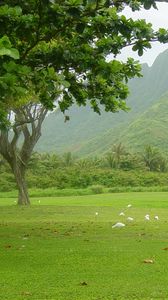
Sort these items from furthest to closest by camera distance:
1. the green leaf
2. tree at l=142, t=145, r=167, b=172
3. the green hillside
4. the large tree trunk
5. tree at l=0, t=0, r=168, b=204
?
the green hillside < tree at l=142, t=145, r=167, b=172 < the large tree trunk < tree at l=0, t=0, r=168, b=204 < the green leaf

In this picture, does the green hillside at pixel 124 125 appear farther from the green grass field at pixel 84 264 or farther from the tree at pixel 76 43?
the tree at pixel 76 43

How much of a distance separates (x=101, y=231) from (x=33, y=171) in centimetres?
4777

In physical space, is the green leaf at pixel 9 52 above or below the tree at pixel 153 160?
below

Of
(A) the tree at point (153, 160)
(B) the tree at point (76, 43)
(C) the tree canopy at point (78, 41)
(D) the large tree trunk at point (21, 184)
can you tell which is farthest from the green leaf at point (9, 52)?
(A) the tree at point (153, 160)

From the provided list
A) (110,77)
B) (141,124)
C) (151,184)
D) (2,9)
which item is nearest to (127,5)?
(110,77)

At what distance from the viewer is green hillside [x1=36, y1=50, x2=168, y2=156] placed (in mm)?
106625

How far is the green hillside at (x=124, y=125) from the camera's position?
4198 inches

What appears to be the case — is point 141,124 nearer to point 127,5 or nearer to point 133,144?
point 133,144

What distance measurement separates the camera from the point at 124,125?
5354 inches

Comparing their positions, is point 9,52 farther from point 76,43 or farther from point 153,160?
point 153,160

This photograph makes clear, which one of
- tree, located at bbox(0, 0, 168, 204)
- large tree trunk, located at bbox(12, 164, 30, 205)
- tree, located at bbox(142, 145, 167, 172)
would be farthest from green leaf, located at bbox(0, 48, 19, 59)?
tree, located at bbox(142, 145, 167, 172)

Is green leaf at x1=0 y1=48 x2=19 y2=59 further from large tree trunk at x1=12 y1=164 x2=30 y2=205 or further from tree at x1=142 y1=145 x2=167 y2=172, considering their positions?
tree at x1=142 y1=145 x2=167 y2=172

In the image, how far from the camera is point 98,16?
9.50 meters

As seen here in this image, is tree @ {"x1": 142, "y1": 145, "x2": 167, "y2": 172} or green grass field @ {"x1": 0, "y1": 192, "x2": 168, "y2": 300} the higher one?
tree @ {"x1": 142, "y1": 145, "x2": 167, "y2": 172}
